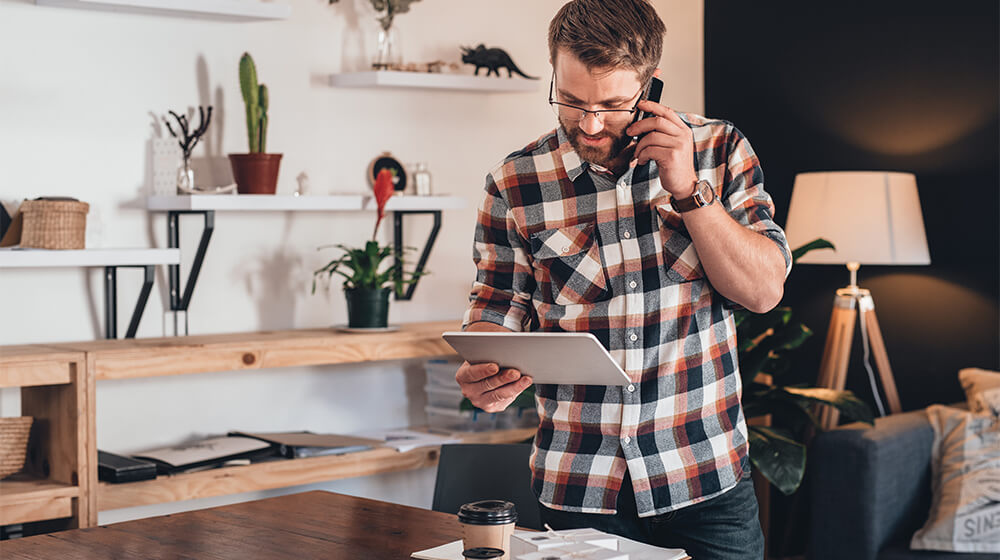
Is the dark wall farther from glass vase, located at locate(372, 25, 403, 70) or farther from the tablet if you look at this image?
the tablet

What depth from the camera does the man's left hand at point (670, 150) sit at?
1.65 metres

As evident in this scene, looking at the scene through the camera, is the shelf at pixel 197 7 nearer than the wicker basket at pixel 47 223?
No

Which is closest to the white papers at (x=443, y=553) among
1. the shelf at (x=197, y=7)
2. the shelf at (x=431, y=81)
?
the shelf at (x=197, y=7)

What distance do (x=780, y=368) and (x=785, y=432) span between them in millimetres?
335

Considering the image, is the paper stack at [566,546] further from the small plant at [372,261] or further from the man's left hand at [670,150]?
the small plant at [372,261]

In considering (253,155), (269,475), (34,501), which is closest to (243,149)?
(253,155)

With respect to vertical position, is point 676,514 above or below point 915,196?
below

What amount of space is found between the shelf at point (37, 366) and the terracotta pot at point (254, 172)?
2.21ft

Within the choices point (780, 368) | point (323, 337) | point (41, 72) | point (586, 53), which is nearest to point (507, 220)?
point (586, 53)

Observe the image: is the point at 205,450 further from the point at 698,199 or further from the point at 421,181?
the point at 698,199

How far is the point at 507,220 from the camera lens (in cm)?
196

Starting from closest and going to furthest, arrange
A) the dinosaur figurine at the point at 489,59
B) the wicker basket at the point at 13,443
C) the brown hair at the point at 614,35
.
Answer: the brown hair at the point at 614,35
the wicker basket at the point at 13,443
the dinosaur figurine at the point at 489,59

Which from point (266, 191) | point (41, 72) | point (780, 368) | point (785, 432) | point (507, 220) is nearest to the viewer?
point (507, 220)

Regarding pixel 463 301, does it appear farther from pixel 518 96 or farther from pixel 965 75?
pixel 965 75
